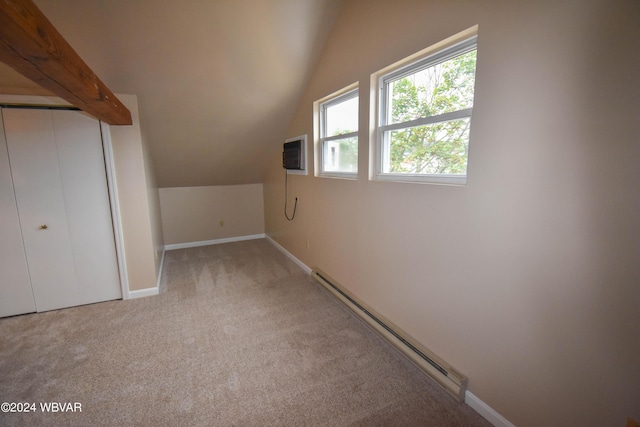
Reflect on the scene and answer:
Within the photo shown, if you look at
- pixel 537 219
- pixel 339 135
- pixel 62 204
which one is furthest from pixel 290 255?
pixel 537 219

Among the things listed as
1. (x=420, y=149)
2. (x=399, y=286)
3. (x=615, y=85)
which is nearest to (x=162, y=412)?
(x=399, y=286)

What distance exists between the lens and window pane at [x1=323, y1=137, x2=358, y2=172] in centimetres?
266

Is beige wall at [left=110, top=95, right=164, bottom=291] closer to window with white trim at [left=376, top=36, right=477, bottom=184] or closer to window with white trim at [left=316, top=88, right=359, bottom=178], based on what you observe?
window with white trim at [left=316, top=88, right=359, bottom=178]

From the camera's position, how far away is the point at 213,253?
4578mm

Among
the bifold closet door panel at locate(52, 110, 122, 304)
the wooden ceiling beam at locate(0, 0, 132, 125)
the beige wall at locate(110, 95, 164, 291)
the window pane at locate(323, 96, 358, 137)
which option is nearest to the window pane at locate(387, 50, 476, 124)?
the window pane at locate(323, 96, 358, 137)

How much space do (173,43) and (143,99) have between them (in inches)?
31.2

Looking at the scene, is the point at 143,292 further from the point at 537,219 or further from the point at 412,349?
the point at 537,219

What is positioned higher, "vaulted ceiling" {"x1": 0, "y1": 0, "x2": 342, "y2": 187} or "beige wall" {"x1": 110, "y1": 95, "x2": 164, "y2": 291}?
"vaulted ceiling" {"x1": 0, "y1": 0, "x2": 342, "y2": 187}

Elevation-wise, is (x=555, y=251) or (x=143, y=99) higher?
(x=143, y=99)

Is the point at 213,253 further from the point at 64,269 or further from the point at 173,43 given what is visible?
the point at 173,43

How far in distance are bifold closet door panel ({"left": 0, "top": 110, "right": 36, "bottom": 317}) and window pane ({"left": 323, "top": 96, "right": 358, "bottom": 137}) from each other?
2.98 metres

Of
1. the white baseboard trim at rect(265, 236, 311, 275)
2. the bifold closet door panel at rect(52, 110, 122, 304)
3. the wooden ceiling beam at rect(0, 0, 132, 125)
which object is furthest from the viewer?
the white baseboard trim at rect(265, 236, 311, 275)

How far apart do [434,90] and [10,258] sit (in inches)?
156

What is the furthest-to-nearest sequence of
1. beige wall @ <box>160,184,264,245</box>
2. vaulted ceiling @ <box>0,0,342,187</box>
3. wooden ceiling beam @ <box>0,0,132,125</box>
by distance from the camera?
beige wall @ <box>160,184,264,245</box>
vaulted ceiling @ <box>0,0,342,187</box>
wooden ceiling beam @ <box>0,0,132,125</box>
